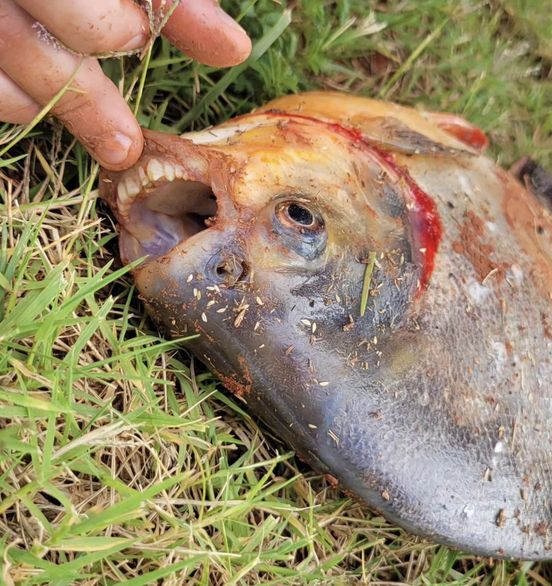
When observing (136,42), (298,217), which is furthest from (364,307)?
(136,42)

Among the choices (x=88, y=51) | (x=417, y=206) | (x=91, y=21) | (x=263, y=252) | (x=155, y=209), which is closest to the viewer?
(x=91, y=21)

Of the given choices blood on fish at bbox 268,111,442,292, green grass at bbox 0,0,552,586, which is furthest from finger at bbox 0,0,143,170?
blood on fish at bbox 268,111,442,292

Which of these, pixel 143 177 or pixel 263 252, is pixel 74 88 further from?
pixel 263 252

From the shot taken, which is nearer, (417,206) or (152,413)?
(152,413)

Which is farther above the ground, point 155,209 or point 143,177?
point 143,177

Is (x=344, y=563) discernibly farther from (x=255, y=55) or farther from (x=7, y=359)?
(x=255, y=55)

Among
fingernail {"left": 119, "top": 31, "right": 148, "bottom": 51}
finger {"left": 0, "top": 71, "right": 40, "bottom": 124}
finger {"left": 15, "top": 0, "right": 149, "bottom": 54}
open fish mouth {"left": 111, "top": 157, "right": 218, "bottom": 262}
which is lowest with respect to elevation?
open fish mouth {"left": 111, "top": 157, "right": 218, "bottom": 262}

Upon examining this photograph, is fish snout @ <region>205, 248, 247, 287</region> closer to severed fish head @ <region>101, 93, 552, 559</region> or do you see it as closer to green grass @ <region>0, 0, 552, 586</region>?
severed fish head @ <region>101, 93, 552, 559</region>
